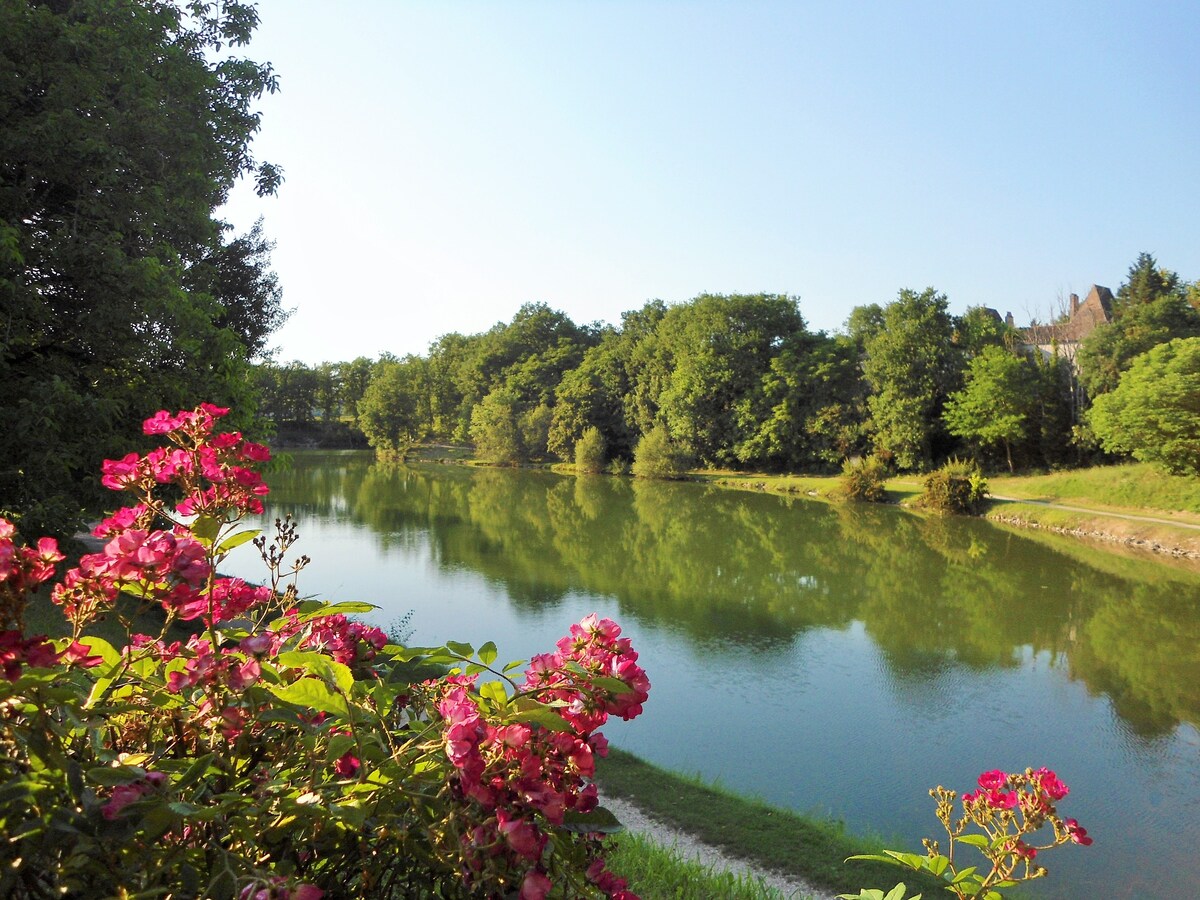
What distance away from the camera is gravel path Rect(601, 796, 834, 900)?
218 inches

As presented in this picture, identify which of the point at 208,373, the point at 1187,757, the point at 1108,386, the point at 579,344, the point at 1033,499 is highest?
the point at 579,344

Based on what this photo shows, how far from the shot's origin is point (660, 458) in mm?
45750

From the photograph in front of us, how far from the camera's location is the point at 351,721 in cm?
128

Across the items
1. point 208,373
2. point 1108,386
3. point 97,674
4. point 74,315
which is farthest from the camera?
point 1108,386

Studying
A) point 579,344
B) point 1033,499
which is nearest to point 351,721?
point 1033,499

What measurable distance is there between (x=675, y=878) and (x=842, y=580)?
571 inches

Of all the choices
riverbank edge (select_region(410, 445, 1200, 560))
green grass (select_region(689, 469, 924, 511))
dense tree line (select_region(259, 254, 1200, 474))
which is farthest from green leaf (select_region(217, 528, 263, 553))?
green grass (select_region(689, 469, 924, 511))

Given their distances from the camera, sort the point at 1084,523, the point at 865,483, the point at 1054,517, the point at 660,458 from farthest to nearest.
→ the point at 660,458 → the point at 865,483 → the point at 1054,517 → the point at 1084,523

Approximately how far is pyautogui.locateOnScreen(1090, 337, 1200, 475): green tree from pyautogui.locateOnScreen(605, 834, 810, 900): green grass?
25890 millimetres

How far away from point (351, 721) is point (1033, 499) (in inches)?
1315

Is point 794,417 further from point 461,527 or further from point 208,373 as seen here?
point 208,373

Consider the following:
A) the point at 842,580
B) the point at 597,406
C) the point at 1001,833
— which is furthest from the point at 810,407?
the point at 1001,833

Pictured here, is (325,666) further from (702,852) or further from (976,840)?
(702,852)

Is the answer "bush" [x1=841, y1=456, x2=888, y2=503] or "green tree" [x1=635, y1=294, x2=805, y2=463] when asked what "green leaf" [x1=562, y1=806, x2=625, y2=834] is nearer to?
"bush" [x1=841, y1=456, x2=888, y2=503]
